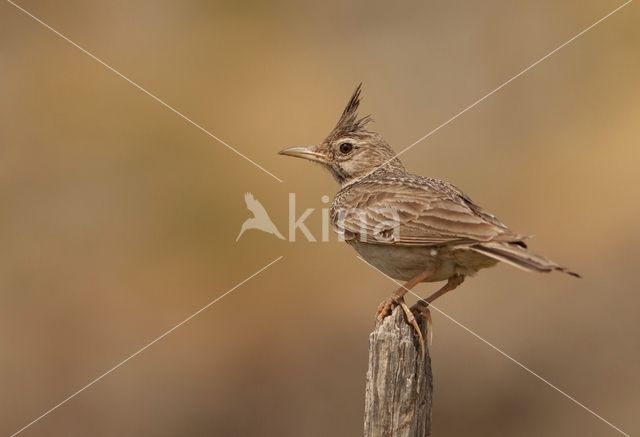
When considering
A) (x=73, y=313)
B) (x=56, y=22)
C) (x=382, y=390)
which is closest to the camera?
(x=382, y=390)

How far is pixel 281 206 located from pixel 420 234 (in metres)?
6.93

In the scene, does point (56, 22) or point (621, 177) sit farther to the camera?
point (56, 22)

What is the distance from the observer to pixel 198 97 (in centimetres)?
1521

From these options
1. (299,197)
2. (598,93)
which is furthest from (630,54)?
(299,197)

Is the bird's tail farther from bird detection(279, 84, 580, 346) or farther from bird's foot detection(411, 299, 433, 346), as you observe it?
bird's foot detection(411, 299, 433, 346)

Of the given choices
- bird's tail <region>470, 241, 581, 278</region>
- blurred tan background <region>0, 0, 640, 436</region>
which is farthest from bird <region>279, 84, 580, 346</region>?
blurred tan background <region>0, 0, 640, 436</region>

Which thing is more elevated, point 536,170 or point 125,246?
point 536,170

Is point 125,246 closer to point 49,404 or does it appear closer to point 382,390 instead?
point 49,404

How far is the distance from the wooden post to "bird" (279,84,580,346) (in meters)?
0.29

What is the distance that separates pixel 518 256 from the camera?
598 centimetres

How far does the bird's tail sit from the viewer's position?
18.6 ft

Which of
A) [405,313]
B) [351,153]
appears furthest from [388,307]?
[351,153]

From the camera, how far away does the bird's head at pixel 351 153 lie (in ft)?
28.5

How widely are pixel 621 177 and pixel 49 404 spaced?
7.62 meters
